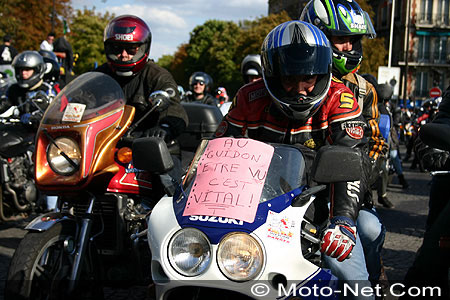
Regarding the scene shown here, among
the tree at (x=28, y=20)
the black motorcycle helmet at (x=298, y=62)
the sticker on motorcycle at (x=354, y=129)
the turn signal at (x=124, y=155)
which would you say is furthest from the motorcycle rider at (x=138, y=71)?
the tree at (x=28, y=20)

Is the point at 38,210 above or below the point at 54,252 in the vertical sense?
below

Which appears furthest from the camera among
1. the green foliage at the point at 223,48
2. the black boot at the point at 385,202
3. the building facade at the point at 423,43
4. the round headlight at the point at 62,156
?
the building facade at the point at 423,43

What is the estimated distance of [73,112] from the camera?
3.69 m

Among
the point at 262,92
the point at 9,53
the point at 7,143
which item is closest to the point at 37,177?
the point at 262,92

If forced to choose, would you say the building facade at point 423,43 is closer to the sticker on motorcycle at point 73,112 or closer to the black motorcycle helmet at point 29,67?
the black motorcycle helmet at point 29,67

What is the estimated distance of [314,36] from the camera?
300cm

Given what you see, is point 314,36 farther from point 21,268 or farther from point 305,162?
point 21,268

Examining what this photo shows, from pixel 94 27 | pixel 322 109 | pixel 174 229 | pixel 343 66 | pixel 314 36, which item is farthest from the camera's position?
pixel 94 27

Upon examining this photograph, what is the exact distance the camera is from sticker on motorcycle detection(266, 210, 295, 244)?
2324 mm

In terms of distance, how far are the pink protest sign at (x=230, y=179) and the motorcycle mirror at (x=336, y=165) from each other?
0.76ft

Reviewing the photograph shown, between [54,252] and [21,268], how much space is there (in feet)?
0.90

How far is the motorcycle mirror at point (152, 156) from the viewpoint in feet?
9.30

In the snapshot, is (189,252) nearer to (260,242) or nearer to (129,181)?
(260,242)

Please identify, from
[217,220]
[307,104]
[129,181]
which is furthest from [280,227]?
[129,181]
